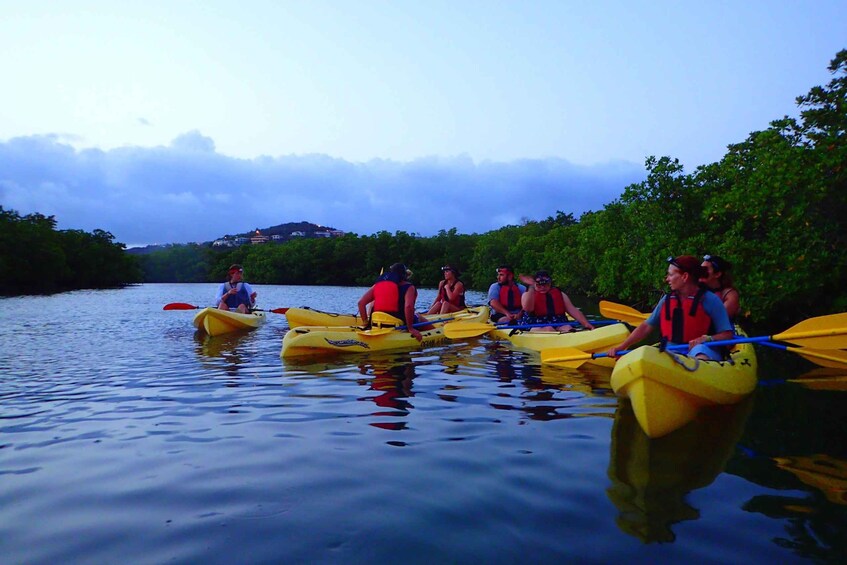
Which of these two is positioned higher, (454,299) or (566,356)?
(454,299)

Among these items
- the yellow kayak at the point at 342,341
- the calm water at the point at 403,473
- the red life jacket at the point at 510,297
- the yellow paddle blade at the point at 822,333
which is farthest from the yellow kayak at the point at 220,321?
the yellow paddle blade at the point at 822,333

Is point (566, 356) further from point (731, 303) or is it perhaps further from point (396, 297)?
point (396, 297)

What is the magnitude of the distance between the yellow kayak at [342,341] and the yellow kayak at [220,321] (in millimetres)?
4208

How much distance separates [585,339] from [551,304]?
7.47 ft

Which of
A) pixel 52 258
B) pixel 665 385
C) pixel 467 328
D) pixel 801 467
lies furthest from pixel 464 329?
pixel 52 258

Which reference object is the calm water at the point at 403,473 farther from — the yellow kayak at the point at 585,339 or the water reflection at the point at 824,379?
the yellow kayak at the point at 585,339

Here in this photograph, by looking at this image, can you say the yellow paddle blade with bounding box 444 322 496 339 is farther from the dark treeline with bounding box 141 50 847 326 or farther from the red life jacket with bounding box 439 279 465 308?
the dark treeline with bounding box 141 50 847 326

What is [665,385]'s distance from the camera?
5188 mm

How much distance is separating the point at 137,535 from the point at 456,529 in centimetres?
174

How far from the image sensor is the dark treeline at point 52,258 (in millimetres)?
50875

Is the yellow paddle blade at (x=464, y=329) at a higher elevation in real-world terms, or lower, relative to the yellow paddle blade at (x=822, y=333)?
lower

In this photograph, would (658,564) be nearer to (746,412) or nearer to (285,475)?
(285,475)

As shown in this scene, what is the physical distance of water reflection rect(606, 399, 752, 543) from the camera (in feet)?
11.7

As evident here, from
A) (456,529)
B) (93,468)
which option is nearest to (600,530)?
(456,529)
